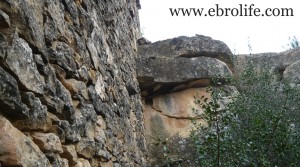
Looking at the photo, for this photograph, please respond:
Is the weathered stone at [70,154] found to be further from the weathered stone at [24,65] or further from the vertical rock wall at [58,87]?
the weathered stone at [24,65]

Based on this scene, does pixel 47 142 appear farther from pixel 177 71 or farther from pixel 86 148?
pixel 177 71

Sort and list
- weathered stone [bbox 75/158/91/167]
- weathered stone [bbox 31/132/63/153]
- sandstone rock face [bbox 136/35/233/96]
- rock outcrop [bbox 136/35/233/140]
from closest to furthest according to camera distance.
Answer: weathered stone [bbox 31/132/63/153] < weathered stone [bbox 75/158/91/167] < sandstone rock face [bbox 136/35/233/96] < rock outcrop [bbox 136/35/233/140]

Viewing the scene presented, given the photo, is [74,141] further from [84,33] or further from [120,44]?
[120,44]

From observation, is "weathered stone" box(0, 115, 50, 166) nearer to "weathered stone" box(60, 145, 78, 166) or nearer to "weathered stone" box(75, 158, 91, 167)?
"weathered stone" box(60, 145, 78, 166)

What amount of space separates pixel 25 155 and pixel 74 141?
0.59 metres

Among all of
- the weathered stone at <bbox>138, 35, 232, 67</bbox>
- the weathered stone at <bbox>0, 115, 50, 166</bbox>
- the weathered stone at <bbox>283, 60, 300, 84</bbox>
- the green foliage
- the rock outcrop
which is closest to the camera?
the weathered stone at <bbox>0, 115, 50, 166</bbox>

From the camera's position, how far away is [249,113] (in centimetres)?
493

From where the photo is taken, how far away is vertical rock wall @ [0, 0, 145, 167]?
137 cm

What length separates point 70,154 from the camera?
190 centimetres

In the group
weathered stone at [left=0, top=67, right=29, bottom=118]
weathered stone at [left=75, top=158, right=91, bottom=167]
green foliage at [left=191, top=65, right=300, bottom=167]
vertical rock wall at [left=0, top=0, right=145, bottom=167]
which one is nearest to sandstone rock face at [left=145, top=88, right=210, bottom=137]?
green foliage at [left=191, top=65, right=300, bottom=167]

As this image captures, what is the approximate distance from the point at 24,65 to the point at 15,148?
36cm

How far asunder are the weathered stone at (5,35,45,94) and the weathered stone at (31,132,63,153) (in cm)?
20

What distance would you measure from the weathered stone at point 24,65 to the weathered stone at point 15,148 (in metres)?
0.21

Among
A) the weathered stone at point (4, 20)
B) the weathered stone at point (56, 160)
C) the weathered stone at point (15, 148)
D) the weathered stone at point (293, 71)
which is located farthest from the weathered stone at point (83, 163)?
the weathered stone at point (293, 71)
